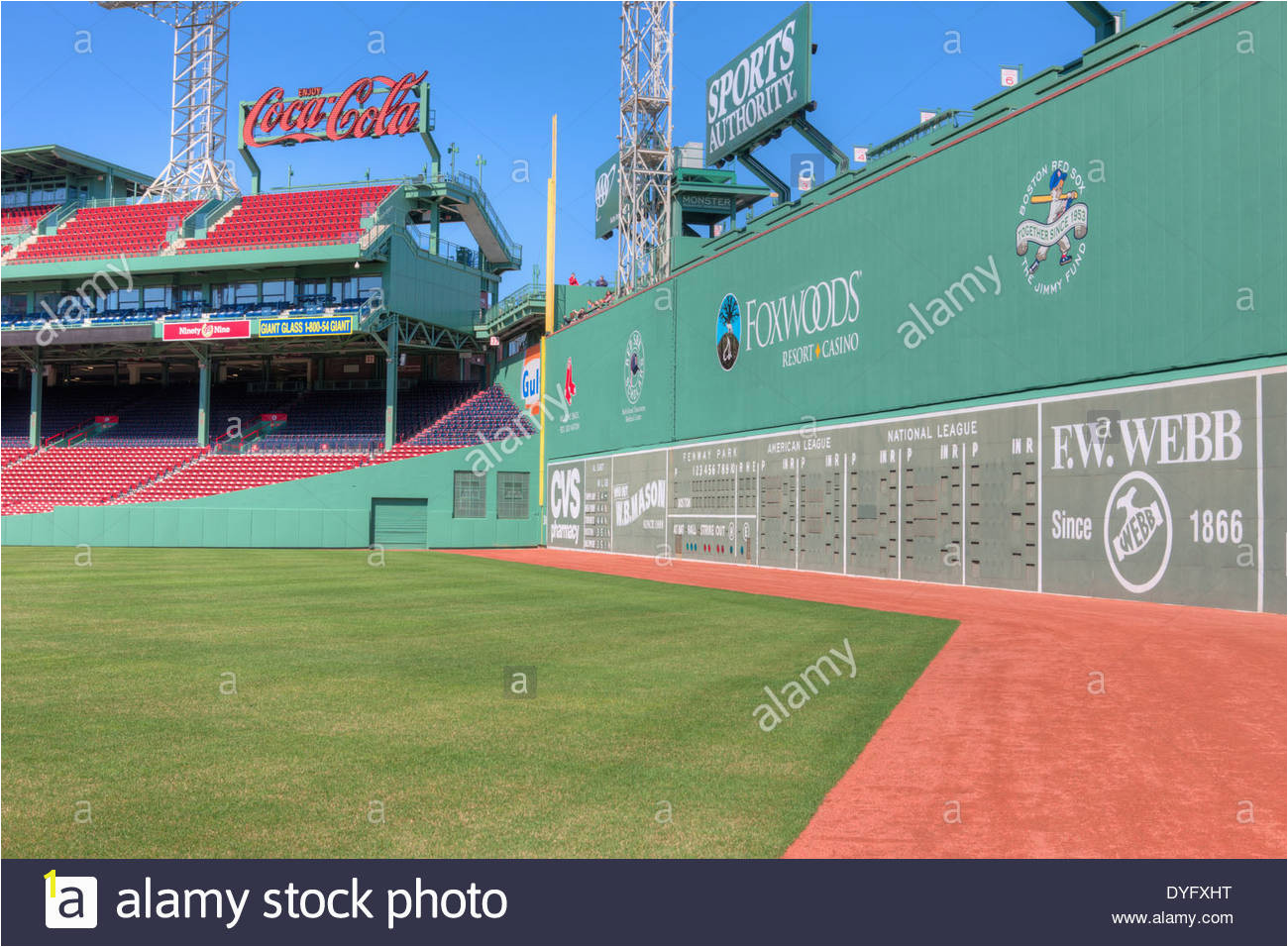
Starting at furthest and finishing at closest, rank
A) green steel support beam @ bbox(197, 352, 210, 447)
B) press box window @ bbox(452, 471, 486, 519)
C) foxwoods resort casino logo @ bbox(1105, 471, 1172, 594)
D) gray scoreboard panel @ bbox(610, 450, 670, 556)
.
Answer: green steel support beam @ bbox(197, 352, 210, 447)
press box window @ bbox(452, 471, 486, 519)
gray scoreboard panel @ bbox(610, 450, 670, 556)
foxwoods resort casino logo @ bbox(1105, 471, 1172, 594)

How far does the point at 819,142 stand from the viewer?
90.2ft

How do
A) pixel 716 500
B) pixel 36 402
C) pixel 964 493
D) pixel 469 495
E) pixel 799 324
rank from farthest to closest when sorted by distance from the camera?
pixel 36 402 → pixel 469 495 → pixel 716 500 → pixel 799 324 → pixel 964 493

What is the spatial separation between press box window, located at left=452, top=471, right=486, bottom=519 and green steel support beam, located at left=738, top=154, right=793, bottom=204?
1769 cm

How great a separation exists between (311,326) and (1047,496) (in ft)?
112

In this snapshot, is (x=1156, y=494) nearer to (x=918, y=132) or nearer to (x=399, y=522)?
(x=918, y=132)

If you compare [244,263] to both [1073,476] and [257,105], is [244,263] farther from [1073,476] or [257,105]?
[1073,476]

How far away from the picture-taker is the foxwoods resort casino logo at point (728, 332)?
27.7 m

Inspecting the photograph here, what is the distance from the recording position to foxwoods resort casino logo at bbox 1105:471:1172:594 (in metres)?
14.8

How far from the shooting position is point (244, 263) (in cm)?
4484

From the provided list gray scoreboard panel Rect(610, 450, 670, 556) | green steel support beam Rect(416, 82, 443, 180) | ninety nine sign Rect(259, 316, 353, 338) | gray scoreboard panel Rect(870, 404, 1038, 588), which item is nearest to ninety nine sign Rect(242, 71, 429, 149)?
green steel support beam Rect(416, 82, 443, 180)

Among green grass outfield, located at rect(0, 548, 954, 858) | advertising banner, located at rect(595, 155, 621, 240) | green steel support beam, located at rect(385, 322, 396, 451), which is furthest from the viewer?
advertising banner, located at rect(595, 155, 621, 240)

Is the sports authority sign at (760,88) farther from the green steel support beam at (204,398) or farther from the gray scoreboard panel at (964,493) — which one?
the green steel support beam at (204,398)

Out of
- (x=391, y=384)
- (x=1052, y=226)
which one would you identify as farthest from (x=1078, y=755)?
(x=391, y=384)

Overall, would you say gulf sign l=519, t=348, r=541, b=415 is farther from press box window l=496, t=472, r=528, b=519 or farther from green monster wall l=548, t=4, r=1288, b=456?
green monster wall l=548, t=4, r=1288, b=456
